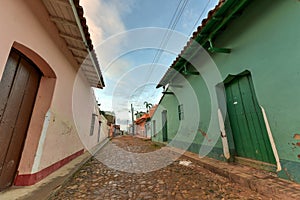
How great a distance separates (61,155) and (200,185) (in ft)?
9.70

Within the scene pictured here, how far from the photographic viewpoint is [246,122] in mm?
2779

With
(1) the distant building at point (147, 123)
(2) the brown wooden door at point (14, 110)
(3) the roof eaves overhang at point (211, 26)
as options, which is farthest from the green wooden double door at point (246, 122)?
(1) the distant building at point (147, 123)

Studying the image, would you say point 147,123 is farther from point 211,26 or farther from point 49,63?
point 49,63

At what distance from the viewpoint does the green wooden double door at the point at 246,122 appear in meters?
2.40

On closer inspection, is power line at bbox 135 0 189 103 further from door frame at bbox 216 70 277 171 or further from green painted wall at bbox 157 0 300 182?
door frame at bbox 216 70 277 171

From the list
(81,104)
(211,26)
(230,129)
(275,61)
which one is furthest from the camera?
(81,104)

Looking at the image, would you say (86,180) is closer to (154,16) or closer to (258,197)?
(258,197)

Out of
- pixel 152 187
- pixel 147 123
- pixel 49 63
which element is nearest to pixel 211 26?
pixel 49 63

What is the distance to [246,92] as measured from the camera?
2.72 m

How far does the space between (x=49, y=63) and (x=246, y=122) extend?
4004 millimetres

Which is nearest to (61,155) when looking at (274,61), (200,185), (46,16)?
(46,16)

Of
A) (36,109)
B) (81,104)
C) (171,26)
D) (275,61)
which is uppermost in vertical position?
(171,26)

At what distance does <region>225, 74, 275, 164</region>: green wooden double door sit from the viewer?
7.88 ft

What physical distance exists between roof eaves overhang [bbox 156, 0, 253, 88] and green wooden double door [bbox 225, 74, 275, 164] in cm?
122
